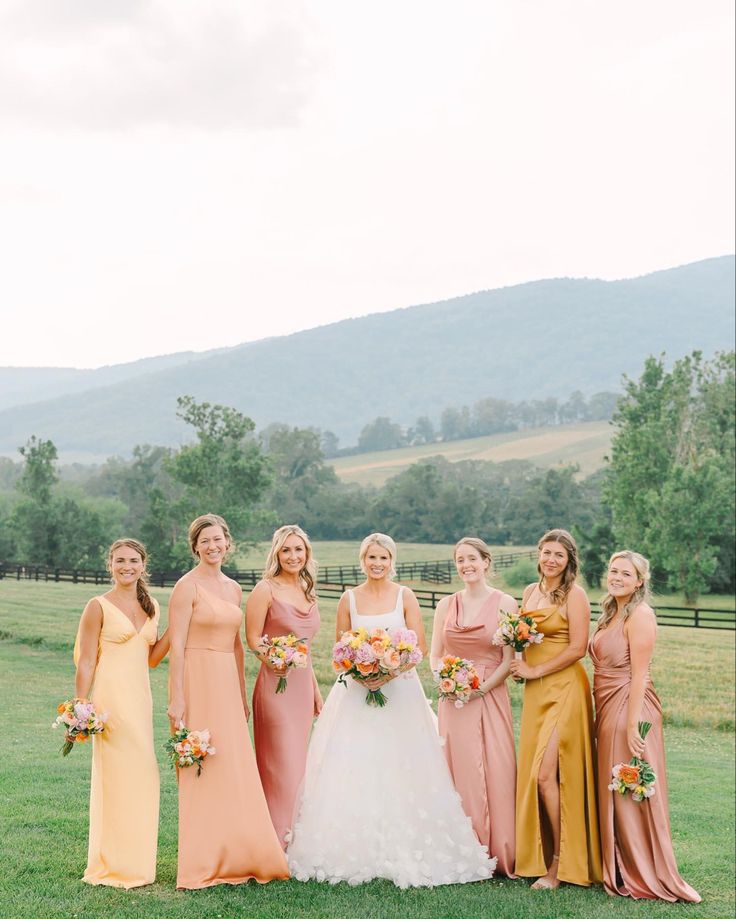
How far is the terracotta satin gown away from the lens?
8039 millimetres

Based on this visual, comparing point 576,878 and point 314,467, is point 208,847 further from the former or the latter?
point 314,467

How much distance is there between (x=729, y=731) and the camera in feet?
70.4

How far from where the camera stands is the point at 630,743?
26.1ft

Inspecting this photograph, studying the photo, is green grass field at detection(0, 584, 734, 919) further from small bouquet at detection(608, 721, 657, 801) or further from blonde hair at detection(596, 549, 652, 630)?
blonde hair at detection(596, 549, 652, 630)

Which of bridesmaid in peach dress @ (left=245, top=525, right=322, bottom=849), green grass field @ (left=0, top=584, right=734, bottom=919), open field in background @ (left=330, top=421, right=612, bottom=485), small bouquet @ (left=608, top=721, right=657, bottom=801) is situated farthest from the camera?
open field in background @ (left=330, top=421, right=612, bottom=485)

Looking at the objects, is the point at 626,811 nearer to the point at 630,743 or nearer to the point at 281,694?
the point at 630,743

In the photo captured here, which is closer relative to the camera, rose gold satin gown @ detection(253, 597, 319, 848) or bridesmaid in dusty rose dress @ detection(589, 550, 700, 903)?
bridesmaid in dusty rose dress @ detection(589, 550, 700, 903)

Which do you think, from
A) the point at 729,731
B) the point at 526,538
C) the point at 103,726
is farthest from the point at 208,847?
the point at 526,538

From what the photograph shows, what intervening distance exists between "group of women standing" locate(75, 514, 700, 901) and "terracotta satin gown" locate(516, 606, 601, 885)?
0.01 metres

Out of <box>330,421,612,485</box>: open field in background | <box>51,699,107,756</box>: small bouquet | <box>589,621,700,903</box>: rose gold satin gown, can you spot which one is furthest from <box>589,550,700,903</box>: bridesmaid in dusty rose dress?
<box>330,421,612,485</box>: open field in background

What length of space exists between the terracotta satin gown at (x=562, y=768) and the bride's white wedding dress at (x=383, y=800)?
1.32ft

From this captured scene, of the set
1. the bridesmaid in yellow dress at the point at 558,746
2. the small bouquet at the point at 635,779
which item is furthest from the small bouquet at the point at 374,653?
the small bouquet at the point at 635,779

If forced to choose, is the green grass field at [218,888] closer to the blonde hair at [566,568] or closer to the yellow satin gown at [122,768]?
the yellow satin gown at [122,768]

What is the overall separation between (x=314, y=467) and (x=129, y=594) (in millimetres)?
85080
